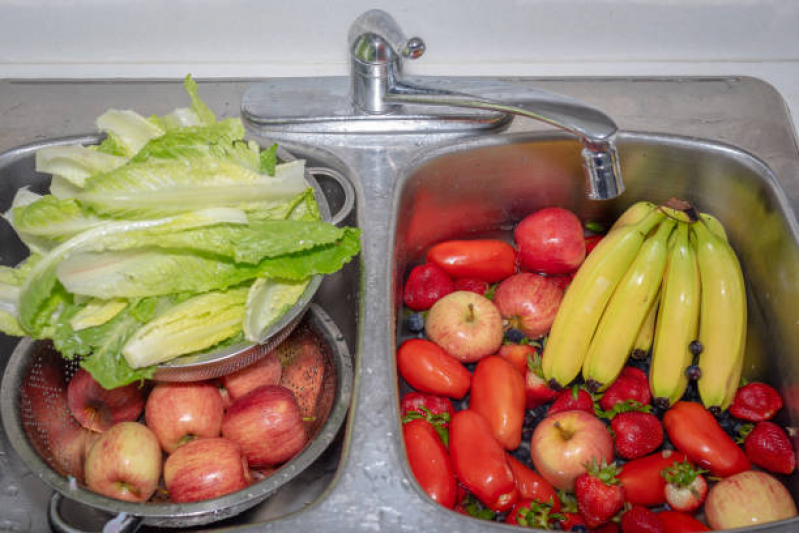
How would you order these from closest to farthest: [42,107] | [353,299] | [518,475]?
[518,475] → [353,299] → [42,107]

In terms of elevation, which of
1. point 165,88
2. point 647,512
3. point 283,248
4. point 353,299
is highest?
point 165,88

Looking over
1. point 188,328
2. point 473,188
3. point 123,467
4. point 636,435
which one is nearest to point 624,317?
point 636,435

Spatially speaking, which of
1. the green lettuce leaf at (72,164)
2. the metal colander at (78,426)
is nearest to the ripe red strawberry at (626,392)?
the metal colander at (78,426)

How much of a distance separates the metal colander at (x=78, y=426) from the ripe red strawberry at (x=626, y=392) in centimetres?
39

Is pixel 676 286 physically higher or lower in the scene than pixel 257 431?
higher

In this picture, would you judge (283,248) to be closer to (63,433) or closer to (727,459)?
(63,433)

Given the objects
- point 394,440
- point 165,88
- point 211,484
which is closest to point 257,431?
point 211,484

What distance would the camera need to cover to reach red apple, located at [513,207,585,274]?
1152 mm

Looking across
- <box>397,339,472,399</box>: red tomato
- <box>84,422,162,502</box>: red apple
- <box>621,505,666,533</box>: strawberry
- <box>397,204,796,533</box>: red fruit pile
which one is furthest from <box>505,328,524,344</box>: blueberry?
<box>84,422,162,502</box>: red apple

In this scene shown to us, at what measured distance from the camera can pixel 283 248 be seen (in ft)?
2.67

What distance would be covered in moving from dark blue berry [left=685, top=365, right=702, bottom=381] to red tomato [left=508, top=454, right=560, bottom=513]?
26cm

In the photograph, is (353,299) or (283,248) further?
(353,299)

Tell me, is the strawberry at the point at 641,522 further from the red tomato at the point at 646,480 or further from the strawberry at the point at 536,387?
the strawberry at the point at 536,387

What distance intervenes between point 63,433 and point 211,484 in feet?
0.85
